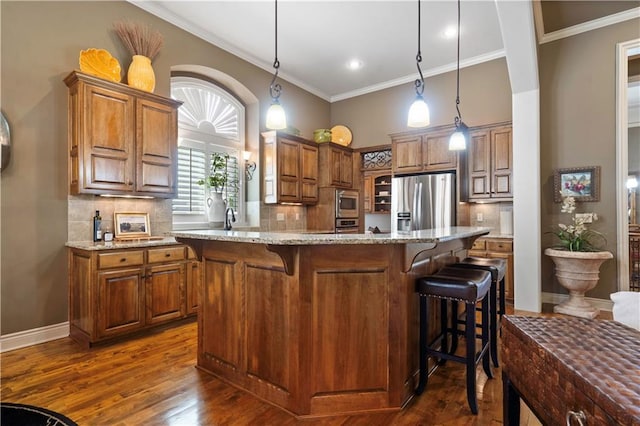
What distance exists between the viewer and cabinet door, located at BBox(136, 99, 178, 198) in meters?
3.45

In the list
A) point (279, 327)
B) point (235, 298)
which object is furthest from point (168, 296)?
point (279, 327)

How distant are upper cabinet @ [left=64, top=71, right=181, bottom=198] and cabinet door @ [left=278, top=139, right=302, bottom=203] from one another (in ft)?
5.67

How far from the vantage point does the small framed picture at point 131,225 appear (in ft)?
11.5

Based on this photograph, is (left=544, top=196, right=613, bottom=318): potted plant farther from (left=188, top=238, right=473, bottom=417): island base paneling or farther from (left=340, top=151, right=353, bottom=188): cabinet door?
(left=340, top=151, right=353, bottom=188): cabinet door

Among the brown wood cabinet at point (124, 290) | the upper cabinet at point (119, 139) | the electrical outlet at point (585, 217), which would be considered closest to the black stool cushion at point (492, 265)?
the electrical outlet at point (585, 217)

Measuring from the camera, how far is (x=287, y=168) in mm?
5250

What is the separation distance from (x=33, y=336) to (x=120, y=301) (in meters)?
0.85

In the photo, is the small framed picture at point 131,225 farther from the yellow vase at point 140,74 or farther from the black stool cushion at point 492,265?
the black stool cushion at point 492,265

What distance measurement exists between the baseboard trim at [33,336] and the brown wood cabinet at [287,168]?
2928 mm

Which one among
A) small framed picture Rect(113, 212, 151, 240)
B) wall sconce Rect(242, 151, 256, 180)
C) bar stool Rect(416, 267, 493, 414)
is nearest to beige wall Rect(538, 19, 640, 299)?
bar stool Rect(416, 267, 493, 414)

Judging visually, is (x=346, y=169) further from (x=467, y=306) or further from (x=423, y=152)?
(x=467, y=306)

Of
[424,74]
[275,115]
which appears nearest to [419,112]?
[275,115]

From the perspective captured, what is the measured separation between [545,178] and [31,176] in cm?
584

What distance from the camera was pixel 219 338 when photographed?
2.37 m
